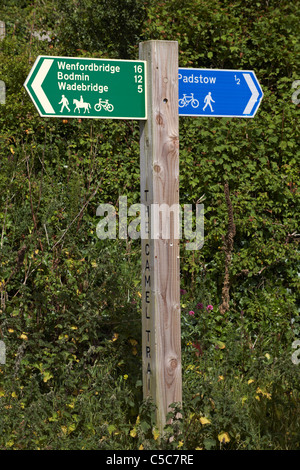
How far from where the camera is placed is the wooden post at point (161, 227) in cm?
357

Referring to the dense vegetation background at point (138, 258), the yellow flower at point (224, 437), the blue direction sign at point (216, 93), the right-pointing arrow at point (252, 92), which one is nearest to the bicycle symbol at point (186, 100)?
the blue direction sign at point (216, 93)

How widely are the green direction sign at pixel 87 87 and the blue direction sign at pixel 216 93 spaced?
0.28m

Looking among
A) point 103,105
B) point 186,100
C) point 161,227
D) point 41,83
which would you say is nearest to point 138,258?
point 161,227

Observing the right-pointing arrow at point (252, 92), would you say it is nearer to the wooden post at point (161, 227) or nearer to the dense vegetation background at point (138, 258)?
the wooden post at point (161, 227)

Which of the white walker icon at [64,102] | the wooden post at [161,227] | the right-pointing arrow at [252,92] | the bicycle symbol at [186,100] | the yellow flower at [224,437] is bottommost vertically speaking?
the yellow flower at [224,437]

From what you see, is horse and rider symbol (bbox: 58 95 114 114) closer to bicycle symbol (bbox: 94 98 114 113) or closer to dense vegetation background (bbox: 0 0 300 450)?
bicycle symbol (bbox: 94 98 114 113)

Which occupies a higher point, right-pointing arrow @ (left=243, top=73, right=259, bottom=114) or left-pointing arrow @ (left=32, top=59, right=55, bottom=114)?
right-pointing arrow @ (left=243, top=73, right=259, bottom=114)

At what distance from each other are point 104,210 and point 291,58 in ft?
9.08

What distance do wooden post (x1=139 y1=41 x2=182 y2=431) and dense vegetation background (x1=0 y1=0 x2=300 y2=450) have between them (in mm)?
213

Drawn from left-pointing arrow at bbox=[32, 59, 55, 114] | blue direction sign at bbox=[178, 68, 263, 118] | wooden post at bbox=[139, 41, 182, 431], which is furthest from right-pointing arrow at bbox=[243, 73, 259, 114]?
left-pointing arrow at bbox=[32, 59, 55, 114]

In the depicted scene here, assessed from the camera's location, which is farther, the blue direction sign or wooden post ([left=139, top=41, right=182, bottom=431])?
the blue direction sign

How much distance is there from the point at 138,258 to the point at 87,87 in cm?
232

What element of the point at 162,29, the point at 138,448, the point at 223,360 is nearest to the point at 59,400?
the point at 138,448

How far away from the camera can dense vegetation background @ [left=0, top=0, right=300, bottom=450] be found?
397 centimetres
